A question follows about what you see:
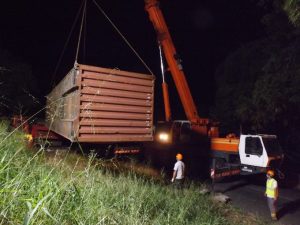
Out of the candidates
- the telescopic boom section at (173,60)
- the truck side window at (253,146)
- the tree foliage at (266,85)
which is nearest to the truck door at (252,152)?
the truck side window at (253,146)

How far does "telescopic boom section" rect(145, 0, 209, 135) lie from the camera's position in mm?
13320

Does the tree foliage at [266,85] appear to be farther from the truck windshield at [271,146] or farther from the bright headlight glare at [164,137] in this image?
the bright headlight glare at [164,137]

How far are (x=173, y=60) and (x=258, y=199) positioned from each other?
6.35 meters

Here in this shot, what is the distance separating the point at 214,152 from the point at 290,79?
4206 millimetres

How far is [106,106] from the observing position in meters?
7.69

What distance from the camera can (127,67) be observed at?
27.6 metres

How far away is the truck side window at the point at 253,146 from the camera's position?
12.4 metres

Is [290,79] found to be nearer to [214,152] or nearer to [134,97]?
[214,152]

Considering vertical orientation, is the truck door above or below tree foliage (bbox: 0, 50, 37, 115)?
below

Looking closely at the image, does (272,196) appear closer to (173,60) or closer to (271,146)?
(271,146)

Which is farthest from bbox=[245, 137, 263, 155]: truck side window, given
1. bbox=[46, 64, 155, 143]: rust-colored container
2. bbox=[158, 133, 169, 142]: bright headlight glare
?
bbox=[46, 64, 155, 143]: rust-colored container

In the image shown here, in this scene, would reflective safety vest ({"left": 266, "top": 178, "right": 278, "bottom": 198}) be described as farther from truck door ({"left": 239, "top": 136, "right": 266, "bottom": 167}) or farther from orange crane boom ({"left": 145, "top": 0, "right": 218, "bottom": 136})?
orange crane boom ({"left": 145, "top": 0, "right": 218, "bottom": 136})

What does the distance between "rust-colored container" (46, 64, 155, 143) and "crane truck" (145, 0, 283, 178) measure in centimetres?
442

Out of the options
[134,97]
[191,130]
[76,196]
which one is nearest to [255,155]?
[191,130]
